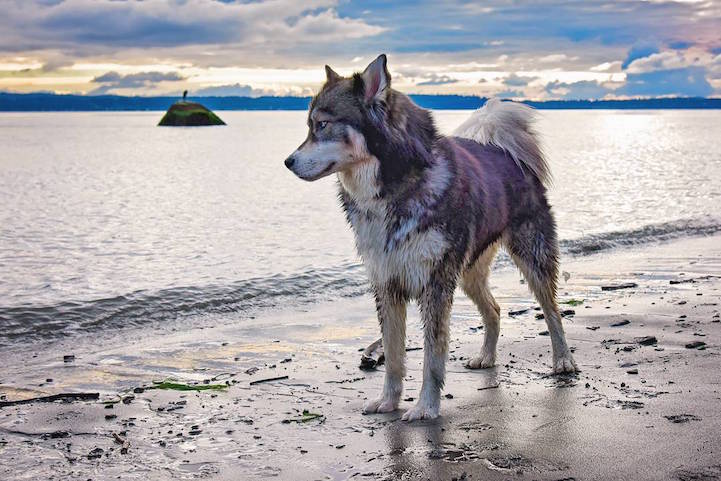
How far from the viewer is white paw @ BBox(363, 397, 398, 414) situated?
21.1ft

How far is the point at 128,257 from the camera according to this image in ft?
55.7

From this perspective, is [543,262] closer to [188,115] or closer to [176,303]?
[176,303]

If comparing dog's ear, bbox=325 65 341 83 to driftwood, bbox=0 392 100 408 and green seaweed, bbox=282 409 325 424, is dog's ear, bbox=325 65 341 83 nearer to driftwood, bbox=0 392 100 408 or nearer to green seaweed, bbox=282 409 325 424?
green seaweed, bbox=282 409 325 424

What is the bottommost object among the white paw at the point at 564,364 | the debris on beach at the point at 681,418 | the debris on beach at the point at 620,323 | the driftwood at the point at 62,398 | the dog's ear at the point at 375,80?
the debris on beach at the point at 620,323

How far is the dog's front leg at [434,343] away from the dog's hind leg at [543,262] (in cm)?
145

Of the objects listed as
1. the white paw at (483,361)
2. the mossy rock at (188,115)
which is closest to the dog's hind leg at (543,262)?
the white paw at (483,361)

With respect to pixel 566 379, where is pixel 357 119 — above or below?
above

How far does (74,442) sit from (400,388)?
2.51 m

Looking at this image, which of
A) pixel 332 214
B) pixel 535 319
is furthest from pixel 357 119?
pixel 332 214

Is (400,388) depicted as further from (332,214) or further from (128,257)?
(332,214)

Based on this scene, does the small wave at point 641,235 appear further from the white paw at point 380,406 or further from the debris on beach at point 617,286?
the white paw at point 380,406

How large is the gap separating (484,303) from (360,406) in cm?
191

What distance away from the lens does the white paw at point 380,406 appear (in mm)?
6434

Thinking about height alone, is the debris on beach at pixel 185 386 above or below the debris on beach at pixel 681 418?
below
